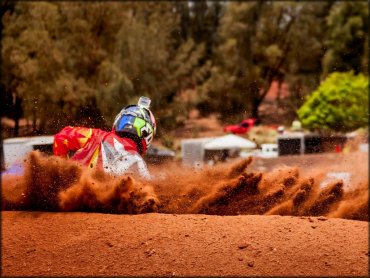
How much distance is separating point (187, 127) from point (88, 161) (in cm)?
2761

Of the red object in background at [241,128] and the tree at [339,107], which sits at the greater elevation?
the tree at [339,107]

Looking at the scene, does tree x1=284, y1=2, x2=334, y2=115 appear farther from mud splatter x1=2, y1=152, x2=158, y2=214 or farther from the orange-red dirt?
mud splatter x1=2, y1=152, x2=158, y2=214

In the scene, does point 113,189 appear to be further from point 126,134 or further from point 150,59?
point 150,59

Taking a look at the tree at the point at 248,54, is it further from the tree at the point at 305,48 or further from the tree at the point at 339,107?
the tree at the point at 339,107

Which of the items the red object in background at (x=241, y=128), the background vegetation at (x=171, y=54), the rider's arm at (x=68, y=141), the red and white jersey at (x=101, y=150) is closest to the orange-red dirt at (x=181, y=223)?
the red and white jersey at (x=101, y=150)

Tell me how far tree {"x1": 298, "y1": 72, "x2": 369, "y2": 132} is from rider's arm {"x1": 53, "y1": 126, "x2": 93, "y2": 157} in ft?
54.6

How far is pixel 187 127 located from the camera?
109ft

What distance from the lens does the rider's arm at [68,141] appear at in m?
5.90

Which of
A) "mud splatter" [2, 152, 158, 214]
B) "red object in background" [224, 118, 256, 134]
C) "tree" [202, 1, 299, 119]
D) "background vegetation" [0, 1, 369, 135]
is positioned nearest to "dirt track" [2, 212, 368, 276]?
"mud splatter" [2, 152, 158, 214]

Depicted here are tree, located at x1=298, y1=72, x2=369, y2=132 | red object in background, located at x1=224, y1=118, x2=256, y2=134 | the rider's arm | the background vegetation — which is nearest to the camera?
the rider's arm

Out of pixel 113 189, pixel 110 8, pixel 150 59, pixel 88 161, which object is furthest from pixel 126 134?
pixel 110 8

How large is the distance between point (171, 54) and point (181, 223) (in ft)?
88.1

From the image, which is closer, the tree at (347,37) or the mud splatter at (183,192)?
the mud splatter at (183,192)

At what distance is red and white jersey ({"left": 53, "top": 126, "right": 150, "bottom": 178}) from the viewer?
5746 mm
